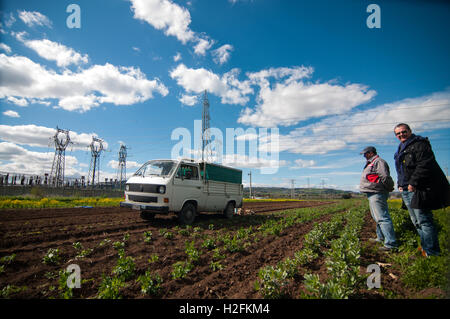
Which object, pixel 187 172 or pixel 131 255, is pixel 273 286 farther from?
pixel 187 172

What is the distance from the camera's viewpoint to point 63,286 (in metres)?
3.08

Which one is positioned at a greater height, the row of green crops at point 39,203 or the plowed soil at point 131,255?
the plowed soil at point 131,255

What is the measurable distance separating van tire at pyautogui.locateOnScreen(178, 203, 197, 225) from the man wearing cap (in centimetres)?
602

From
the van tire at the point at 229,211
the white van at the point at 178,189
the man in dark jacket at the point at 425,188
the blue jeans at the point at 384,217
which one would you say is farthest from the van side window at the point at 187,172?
the man in dark jacket at the point at 425,188

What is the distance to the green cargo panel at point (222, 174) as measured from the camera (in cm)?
977

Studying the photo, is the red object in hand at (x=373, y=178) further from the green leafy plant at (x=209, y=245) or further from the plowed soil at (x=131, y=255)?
the green leafy plant at (x=209, y=245)

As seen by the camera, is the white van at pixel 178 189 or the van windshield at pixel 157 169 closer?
the white van at pixel 178 189

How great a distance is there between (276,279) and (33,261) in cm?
475

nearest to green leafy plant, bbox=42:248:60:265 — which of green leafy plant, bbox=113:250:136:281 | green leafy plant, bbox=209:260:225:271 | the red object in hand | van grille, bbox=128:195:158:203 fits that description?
green leafy plant, bbox=113:250:136:281

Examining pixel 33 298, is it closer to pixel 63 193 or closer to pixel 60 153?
pixel 63 193

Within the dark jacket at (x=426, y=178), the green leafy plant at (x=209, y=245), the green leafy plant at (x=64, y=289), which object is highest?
the dark jacket at (x=426, y=178)

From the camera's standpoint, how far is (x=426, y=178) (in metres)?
3.81
